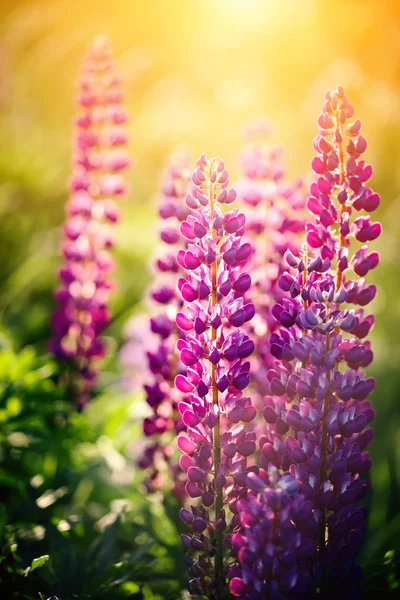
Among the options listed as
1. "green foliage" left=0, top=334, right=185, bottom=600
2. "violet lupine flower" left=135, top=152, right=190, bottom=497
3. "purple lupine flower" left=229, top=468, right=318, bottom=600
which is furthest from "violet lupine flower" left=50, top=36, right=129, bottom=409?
"purple lupine flower" left=229, top=468, right=318, bottom=600

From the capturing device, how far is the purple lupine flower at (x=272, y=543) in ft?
2.70

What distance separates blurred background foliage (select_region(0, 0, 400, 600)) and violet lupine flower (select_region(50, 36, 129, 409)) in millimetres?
119

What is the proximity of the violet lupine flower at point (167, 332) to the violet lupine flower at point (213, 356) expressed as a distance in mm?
323

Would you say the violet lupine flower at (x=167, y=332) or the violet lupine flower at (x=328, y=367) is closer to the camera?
the violet lupine flower at (x=328, y=367)

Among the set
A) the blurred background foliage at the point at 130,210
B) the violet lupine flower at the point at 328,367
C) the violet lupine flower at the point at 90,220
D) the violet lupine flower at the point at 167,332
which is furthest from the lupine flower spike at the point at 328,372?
the violet lupine flower at the point at 90,220

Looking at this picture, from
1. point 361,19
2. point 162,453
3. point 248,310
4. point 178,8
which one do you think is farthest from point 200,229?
point 178,8

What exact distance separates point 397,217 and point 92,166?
155 centimetres

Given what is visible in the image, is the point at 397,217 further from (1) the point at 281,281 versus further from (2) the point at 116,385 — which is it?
(1) the point at 281,281

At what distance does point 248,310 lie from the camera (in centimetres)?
95

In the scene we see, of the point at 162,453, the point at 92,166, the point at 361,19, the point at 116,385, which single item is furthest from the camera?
the point at 361,19

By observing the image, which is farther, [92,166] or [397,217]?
[397,217]

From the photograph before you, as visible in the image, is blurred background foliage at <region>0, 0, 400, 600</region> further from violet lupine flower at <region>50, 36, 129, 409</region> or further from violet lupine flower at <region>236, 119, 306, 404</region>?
violet lupine flower at <region>236, 119, 306, 404</region>

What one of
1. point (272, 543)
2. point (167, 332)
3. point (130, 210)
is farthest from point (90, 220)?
point (130, 210)

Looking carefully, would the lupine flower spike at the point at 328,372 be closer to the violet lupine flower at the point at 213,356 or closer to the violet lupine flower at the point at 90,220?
the violet lupine flower at the point at 213,356
